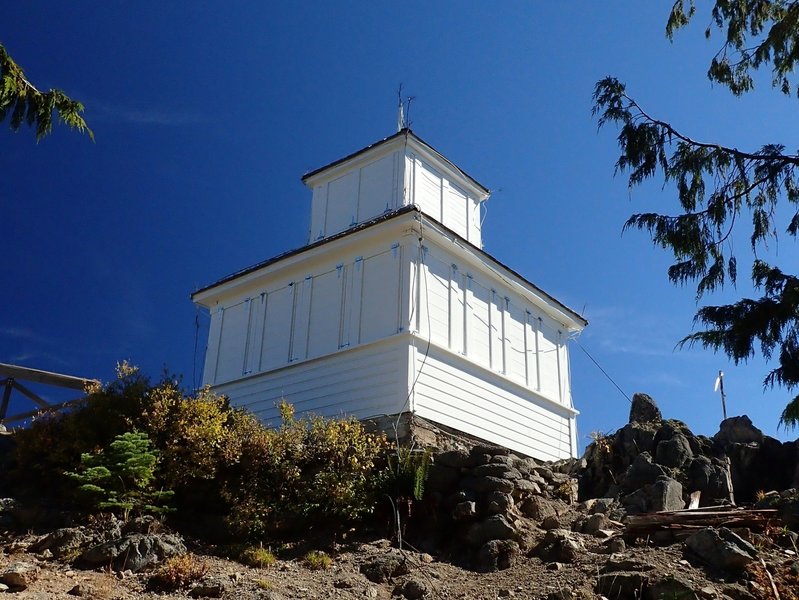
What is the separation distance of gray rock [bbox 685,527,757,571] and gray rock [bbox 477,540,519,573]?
7.94ft

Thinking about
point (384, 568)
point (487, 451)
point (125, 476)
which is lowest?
point (384, 568)

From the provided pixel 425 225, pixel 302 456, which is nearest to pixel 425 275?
pixel 425 225

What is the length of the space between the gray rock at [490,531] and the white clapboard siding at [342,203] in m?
10.9

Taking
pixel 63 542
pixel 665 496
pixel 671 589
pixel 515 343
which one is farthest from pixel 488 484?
pixel 515 343

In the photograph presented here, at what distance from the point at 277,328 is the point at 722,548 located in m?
11.9

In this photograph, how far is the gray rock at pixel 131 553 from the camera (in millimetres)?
10453

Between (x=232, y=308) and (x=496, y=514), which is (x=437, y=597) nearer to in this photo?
(x=496, y=514)

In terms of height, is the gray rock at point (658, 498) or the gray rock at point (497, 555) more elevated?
the gray rock at point (658, 498)

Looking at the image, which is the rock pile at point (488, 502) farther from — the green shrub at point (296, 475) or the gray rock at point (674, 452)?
the gray rock at point (674, 452)

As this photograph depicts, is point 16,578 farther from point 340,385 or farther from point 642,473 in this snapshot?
point 642,473

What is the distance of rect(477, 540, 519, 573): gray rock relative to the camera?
11.4 metres

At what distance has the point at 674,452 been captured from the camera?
1612 centimetres

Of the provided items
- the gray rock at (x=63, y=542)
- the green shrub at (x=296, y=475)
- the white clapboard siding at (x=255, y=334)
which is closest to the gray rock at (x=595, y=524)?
the green shrub at (x=296, y=475)

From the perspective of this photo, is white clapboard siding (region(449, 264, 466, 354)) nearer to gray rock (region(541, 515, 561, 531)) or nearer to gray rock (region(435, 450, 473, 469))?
gray rock (region(435, 450, 473, 469))
